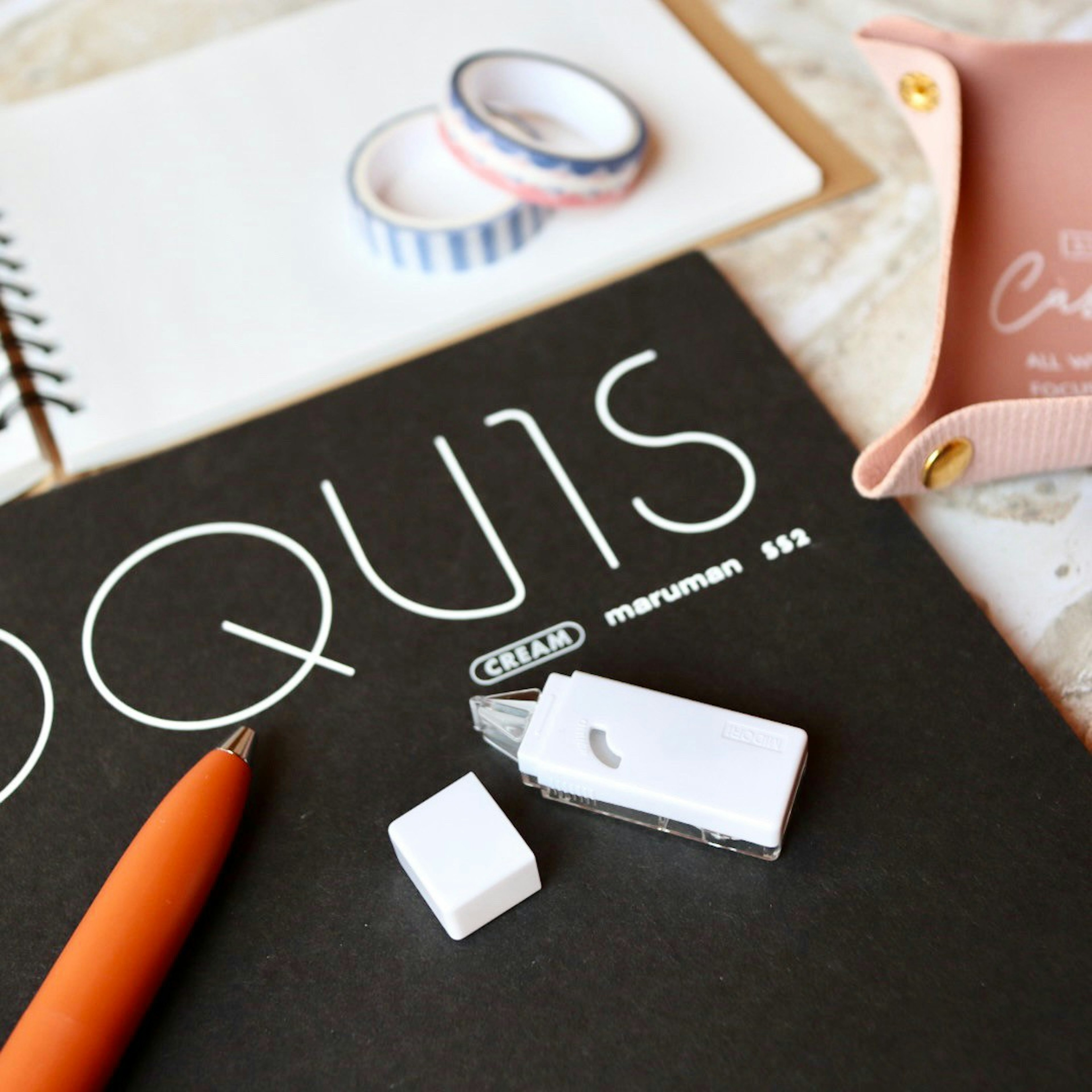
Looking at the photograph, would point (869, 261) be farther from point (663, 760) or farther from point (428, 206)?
point (663, 760)

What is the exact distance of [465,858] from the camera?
1.32 feet

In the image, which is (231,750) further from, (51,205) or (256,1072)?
(51,205)

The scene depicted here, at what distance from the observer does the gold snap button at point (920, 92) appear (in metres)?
0.57

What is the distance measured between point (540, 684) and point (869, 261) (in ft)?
1.03

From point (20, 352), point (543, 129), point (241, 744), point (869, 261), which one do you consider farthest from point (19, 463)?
point (869, 261)

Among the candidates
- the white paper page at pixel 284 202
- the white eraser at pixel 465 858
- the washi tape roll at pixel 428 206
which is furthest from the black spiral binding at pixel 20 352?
the white eraser at pixel 465 858

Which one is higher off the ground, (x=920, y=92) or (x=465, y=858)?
(x=920, y=92)

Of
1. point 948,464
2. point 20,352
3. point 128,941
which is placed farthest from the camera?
point 20,352

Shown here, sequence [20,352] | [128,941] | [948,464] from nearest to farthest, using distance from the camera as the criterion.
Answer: [128,941] < [948,464] < [20,352]

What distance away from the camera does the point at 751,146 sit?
660mm

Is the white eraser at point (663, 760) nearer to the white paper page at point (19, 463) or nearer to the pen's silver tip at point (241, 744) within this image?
the pen's silver tip at point (241, 744)

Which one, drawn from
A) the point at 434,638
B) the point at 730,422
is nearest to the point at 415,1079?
the point at 434,638

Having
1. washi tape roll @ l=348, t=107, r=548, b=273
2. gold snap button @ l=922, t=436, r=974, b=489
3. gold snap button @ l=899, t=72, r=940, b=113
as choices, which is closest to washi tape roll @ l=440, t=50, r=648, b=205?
washi tape roll @ l=348, t=107, r=548, b=273

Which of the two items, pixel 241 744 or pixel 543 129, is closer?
pixel 241 744
